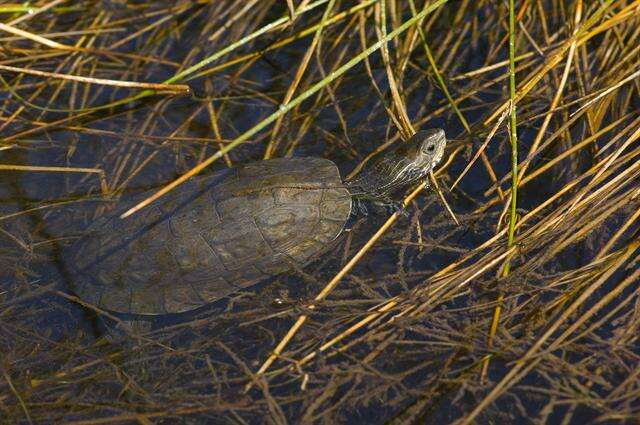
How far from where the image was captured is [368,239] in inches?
154

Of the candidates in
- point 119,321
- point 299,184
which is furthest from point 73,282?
point 299,184

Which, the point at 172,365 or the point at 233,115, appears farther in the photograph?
the point at 233,115

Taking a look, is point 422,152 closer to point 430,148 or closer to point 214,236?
point 430,148

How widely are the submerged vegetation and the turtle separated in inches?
4.3

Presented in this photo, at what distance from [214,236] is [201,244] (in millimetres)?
80

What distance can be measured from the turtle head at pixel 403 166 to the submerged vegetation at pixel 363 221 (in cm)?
15

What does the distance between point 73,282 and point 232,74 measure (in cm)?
188

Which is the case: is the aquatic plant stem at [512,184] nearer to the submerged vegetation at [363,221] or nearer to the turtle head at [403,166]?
the submerged vegetation at [363,221]

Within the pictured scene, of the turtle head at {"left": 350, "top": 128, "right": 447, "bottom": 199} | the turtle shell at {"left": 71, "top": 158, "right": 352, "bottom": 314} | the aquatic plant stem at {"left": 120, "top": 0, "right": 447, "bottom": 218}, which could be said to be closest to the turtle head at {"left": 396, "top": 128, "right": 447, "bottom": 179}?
the turtle head at {"left": 350, "top": 128, "right": 447, "bottom": 199}

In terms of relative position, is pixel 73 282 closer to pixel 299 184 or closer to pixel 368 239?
pixel 299 184

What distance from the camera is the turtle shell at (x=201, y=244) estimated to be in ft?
12.3

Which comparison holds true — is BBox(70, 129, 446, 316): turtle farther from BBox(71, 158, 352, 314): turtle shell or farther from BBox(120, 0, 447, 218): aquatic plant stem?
BBox(120, 0, 447, 218): aquatic plant stem

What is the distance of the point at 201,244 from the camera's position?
12.4 feet

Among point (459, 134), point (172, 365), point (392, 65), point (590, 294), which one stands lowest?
point (172, 365)
